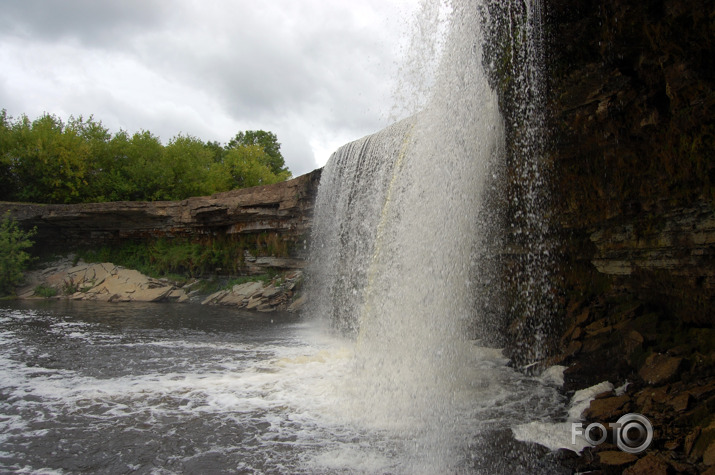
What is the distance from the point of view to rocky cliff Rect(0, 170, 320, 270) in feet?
57.4

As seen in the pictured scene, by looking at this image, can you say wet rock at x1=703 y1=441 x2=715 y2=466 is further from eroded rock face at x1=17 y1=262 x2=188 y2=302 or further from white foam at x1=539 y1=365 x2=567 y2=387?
eroded rock face at x1=17 y1=262 x2=188 y2=302

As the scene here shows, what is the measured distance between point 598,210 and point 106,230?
76.2 ft

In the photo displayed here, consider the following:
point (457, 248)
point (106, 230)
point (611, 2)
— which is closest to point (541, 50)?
point (611, 2)

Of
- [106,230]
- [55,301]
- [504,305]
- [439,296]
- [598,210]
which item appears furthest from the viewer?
[106,230]

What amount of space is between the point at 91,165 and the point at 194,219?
980 centimetres

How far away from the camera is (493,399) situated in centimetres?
570

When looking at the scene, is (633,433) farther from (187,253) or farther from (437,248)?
(187,253)

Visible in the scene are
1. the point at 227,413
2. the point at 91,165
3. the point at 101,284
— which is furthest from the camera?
the point at 91,165

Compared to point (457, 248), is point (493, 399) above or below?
below

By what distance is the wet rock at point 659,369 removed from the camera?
4.87 m

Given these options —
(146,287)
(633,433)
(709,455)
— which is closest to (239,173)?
(146,287)

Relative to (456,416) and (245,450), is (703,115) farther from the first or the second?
(245,450)

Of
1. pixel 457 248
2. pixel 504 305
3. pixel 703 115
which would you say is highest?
pixel 703 115

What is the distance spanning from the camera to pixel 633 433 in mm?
4105
